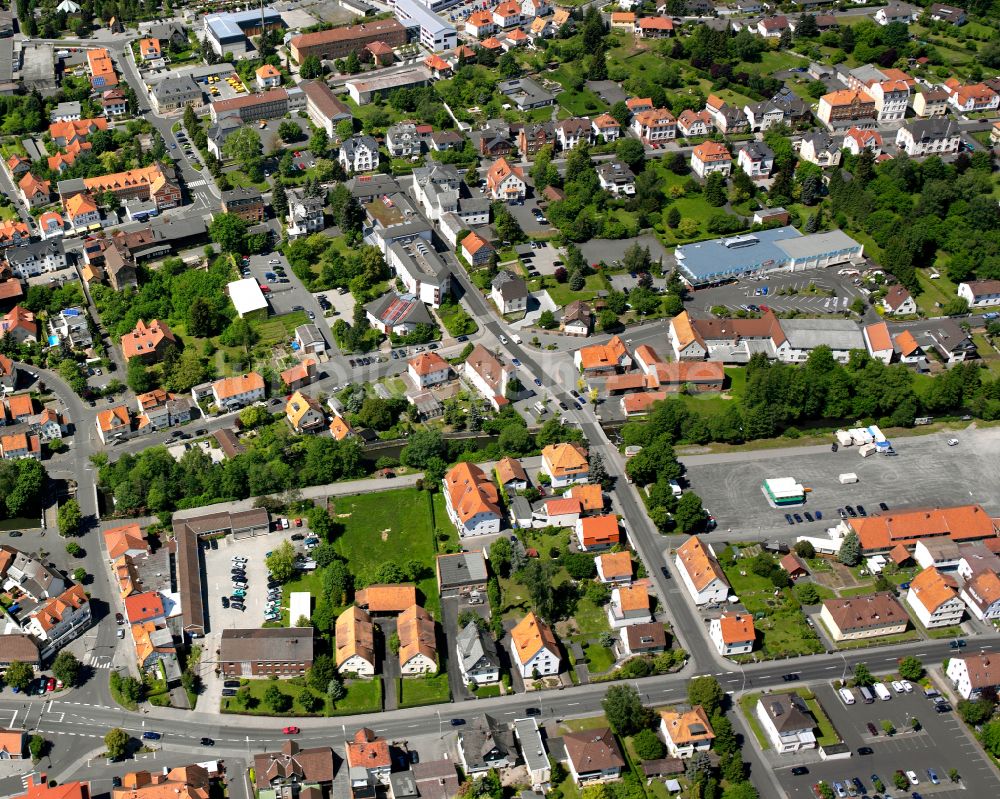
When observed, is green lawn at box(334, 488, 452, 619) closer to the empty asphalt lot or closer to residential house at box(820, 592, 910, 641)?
the empty asphalt lot

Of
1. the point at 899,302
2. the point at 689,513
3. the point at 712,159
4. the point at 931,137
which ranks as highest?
the point at 931,137

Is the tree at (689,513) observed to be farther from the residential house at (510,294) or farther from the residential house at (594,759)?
the residential house at (510,294)

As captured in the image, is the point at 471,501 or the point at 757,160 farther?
the point at 757,160

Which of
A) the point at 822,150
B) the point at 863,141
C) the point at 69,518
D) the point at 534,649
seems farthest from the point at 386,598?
the point at 863,141

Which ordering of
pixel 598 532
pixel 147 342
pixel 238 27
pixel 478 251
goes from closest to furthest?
pixel 598 532, pixel 147 342, pixel 478 251, pixel 238 27

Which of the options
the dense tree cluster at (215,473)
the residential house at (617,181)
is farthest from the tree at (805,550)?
the residential house at (617,181)

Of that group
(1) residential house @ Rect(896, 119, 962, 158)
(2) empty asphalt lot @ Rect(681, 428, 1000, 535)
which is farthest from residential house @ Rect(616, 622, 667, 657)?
(1) residential house @ Rect(896, 119, 962, 158)

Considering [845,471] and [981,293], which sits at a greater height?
[981,293]

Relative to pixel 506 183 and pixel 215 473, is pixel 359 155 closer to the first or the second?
pixel 506 183
